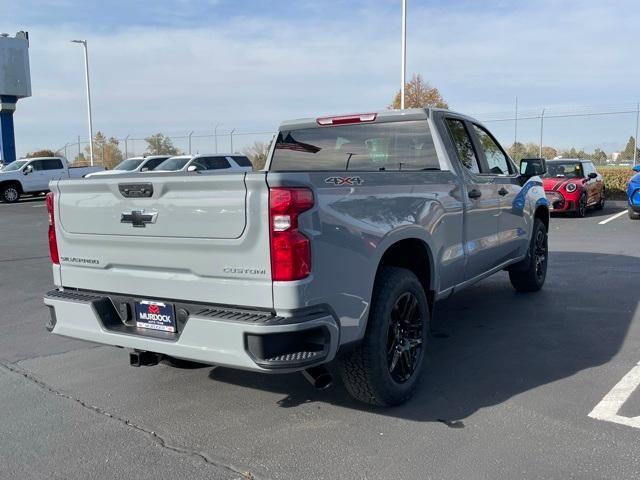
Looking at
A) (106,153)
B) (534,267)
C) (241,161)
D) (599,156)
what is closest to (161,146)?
(106,153)

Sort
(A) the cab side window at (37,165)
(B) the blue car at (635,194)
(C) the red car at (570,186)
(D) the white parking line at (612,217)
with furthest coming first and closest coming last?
(A) the cab side window at (37,165), (C) the red car at (570,186), (D) the white parking line at (612,217), (B) the blue car at (635,194)

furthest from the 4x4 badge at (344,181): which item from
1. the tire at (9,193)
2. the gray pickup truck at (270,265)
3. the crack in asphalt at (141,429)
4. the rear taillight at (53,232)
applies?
the tire at (9,193)

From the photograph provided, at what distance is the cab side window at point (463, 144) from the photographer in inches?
201

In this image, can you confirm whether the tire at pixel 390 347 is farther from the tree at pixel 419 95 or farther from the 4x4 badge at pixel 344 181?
the tree at pixel 419 95

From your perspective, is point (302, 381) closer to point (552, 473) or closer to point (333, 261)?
point (333, 261)

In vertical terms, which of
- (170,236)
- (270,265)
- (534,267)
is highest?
(170,236)

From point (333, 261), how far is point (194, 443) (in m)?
1.36

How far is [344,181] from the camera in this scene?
3.41 m

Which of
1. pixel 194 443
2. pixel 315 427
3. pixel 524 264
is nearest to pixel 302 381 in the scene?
pixel 315 427

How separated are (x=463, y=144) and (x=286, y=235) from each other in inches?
108

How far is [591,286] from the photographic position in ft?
24.5

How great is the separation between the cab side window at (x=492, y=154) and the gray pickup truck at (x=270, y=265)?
943mm

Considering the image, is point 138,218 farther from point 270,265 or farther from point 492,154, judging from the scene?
point 492,154

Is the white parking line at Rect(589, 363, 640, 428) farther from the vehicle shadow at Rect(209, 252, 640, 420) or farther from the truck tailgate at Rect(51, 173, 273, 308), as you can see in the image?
Answer: the truck tailgate at Rect(51, 173, 273, 308)
